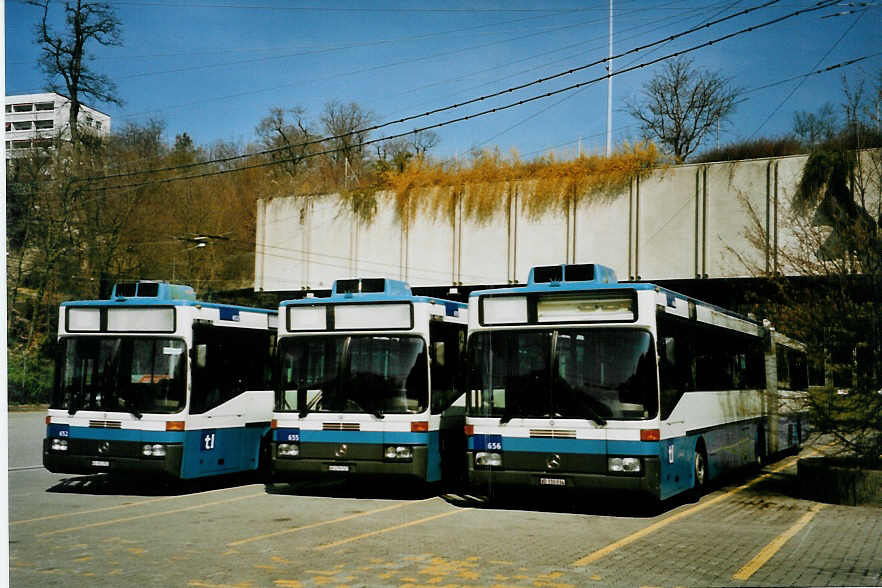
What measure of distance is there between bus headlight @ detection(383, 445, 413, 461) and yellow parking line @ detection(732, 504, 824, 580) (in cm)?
467

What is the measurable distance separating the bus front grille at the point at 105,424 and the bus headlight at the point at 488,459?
490 centimetres

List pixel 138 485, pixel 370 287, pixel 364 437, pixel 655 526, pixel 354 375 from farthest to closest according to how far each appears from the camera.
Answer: pixel 138 485
pixel 370 287
pixel 354 375
pixel 364 437
pixel 655 526

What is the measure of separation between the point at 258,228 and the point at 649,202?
9.62 meters

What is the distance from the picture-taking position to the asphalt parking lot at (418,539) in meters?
7.57

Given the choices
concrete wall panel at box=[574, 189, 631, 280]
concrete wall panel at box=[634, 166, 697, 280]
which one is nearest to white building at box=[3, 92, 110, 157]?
concrete wall panel at box=[574, 189, 631, 280]

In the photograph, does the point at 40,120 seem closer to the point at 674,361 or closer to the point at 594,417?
the point at 594,417

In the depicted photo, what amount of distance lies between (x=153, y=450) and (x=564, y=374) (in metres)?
5.58

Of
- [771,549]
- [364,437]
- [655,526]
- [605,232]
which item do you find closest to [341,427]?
[364,437]

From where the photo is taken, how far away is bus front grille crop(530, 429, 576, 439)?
35.8ft

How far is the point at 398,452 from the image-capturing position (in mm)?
12328

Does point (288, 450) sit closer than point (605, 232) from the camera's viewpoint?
Yes

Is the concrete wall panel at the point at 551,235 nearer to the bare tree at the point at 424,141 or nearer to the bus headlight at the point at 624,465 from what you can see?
the bare tree at the point at 424,141

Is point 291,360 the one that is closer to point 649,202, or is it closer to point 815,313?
point 815,313

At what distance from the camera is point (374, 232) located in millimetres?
26344
